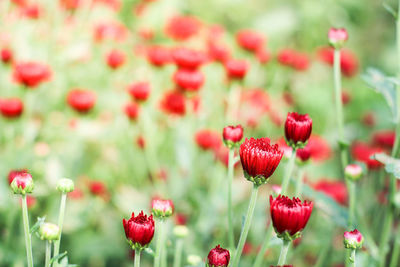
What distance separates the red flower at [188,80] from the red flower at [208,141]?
144 millimetres

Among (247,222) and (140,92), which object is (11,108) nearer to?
(140,92)

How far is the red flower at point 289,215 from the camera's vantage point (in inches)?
22.0

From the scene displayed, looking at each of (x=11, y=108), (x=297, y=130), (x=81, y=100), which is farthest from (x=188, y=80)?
(x=297, y=130)

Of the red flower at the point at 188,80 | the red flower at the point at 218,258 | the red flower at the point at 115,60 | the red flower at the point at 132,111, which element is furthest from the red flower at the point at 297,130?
the red flower at the point at 115,60

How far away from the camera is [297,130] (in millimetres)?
670

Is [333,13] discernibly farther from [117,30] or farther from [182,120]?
[182,120]

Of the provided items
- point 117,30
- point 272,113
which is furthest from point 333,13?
point 117,30

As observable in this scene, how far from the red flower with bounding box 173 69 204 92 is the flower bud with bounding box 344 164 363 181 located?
0.58m

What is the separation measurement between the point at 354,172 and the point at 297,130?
261mm

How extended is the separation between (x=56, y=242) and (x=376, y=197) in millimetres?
1118

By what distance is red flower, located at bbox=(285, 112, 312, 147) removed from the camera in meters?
0.67

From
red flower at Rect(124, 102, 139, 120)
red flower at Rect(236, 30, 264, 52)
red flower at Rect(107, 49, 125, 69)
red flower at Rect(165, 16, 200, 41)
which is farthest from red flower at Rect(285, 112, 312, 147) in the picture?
red flower at Rect(165, 16, 200, 41)

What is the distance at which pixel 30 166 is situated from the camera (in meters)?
1.37

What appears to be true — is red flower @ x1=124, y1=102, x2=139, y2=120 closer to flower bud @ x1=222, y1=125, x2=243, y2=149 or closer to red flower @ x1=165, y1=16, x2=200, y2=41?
red flower @ x1=165, y1=16, x2=200, y2=41
